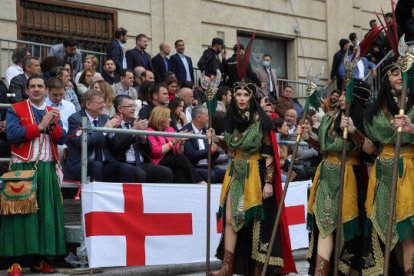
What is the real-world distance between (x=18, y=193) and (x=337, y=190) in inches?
122

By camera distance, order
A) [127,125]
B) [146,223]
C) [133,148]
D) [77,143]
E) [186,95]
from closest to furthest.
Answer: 1. [77,143]
2. [146,223]
3. [133,148]
4. [127,125]
5. [186,95]

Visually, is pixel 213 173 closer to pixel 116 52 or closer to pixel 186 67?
pixel 116 52

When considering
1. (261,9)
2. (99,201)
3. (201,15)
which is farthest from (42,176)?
(261,9)

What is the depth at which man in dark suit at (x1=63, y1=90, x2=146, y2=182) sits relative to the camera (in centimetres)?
955

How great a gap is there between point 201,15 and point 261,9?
2079mm

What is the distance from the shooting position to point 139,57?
15.3m

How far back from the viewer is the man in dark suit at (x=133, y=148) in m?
9.88

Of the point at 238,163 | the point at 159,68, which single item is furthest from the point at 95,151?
the point at 159,68

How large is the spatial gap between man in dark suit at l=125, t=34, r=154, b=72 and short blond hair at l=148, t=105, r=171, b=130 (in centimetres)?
456

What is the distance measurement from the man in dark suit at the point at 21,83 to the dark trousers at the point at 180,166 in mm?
1970

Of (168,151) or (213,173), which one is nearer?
(168,151)

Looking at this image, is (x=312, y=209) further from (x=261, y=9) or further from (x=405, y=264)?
(x=261, y=9)

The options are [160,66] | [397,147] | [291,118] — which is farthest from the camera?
[160,66]

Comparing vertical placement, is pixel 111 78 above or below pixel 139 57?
below
